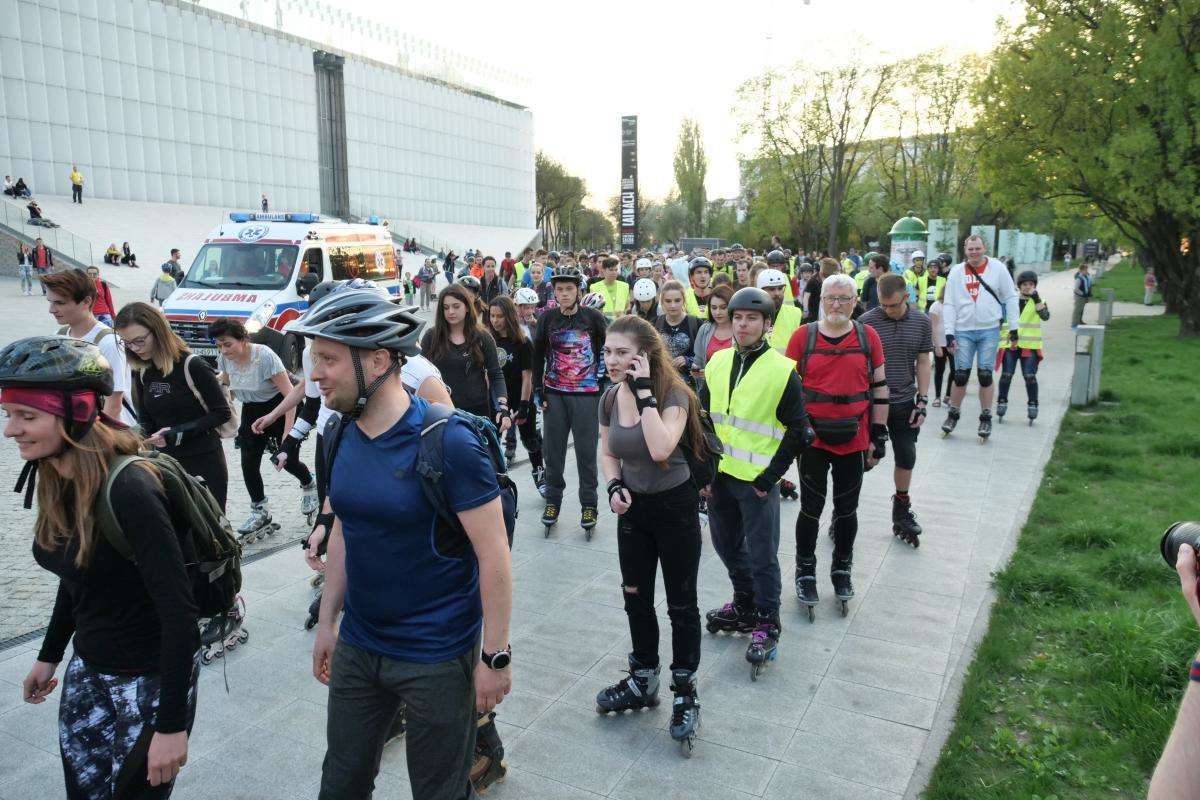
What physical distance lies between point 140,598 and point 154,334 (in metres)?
2.99

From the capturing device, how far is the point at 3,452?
31.6ft

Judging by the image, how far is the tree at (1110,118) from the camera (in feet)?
56.9

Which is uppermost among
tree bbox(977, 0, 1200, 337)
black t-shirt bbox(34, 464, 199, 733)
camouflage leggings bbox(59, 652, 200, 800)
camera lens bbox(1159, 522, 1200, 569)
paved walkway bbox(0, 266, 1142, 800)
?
tree bbox(977, 0, 1200, 337)

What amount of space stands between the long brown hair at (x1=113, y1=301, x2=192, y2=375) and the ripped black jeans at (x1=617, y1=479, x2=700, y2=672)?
10.0 ft

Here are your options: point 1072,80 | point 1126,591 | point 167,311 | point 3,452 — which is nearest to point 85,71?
point 167,311

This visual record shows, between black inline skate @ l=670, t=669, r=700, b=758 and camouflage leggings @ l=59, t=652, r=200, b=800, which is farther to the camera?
black inline skate @ l=670, t=669, r=700, b=758

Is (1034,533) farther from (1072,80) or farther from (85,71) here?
(85,71)

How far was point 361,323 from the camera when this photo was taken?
242 centimetres

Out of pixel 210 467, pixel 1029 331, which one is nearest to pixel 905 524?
pixel 210 467

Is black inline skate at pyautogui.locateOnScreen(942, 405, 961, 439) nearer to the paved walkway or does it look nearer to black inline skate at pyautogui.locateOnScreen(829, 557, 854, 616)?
the paved walkway

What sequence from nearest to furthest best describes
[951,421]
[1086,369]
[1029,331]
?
[951,421]
[1029,331]
[1086,369]

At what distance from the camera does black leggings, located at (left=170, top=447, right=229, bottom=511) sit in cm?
522

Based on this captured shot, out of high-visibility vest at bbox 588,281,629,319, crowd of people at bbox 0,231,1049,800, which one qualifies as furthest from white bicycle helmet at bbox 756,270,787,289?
high-visibility vest at bbox 588,281,629,319

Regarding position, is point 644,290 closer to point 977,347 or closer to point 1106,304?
point 977,347
